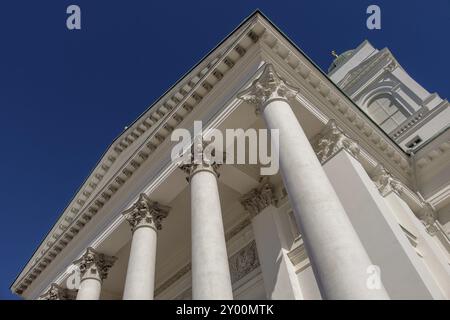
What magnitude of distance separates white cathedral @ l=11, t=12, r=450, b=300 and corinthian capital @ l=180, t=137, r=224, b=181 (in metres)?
0.07

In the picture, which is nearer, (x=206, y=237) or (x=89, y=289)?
(x=206, y=237)

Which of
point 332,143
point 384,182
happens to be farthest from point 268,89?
point 384,182

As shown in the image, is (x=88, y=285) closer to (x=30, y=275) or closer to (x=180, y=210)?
(x=180, y=210)

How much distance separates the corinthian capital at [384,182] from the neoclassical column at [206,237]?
501cm

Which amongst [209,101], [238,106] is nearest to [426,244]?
[238,106]

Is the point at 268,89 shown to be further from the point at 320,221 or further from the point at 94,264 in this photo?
the point at 94,264

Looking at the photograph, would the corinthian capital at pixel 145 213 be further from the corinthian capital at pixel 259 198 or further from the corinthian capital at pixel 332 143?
the corinthian capital at pixel 332 143

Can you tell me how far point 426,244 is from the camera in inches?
415

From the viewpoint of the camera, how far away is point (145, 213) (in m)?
11.1

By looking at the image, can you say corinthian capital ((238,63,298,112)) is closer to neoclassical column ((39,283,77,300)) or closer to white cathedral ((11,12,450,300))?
white cathedral ((11,12,450,300))

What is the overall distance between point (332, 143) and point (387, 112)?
13871 mm

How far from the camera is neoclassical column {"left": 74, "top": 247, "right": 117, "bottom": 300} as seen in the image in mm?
11938
